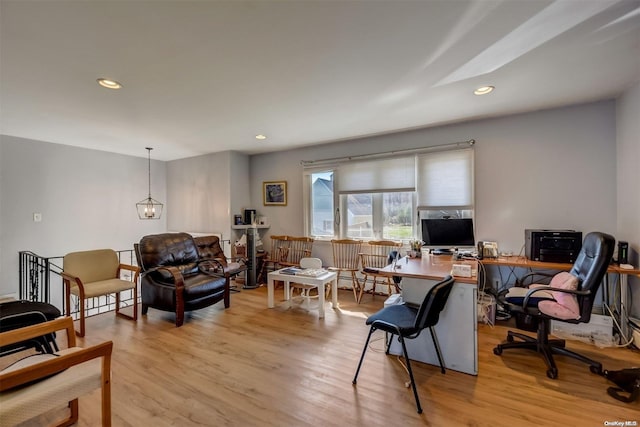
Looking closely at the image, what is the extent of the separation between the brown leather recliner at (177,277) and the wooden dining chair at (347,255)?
1789 mm

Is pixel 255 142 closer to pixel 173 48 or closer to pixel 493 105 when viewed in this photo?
pixel 173 48

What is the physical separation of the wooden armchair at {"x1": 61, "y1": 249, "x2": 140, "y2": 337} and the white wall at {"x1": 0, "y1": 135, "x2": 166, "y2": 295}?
199cm

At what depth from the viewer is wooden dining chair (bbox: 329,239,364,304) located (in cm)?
444

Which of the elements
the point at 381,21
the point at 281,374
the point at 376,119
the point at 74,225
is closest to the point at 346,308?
the point at 281,374

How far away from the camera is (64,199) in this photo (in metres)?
4.75

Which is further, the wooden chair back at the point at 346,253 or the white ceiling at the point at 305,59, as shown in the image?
the wooden chair back at the point at 346,253

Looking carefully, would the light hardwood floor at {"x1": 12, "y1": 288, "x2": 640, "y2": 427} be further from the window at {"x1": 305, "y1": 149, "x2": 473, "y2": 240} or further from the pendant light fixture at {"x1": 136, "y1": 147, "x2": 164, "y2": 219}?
the pendant light fixture at {"x1": 136, "y1": 147, "x2": 164, "y2": 219}

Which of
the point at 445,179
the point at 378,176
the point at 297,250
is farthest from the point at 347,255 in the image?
the point at 445,179

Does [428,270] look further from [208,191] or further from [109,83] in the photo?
[208,191]

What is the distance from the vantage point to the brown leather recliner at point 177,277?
3291 millimetres

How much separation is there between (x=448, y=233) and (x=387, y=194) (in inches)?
47.7

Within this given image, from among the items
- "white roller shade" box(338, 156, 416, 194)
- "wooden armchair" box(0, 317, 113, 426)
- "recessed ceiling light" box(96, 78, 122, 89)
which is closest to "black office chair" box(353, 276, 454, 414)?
"wooden armchair" box(0, 317, 113, 426)

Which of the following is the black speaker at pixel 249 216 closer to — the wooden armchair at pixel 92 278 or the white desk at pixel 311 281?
the white desk at pixel 311 281

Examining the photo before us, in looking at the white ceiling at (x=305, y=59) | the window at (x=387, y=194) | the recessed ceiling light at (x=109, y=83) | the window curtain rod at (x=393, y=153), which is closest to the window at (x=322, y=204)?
the window at (x=387, y=194)
